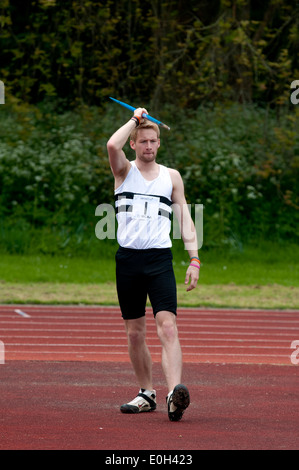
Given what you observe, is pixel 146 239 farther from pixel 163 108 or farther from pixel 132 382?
pixel 163 108

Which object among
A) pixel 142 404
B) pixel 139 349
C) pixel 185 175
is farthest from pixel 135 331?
pixel 185 175

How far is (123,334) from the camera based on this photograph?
38.5 ft

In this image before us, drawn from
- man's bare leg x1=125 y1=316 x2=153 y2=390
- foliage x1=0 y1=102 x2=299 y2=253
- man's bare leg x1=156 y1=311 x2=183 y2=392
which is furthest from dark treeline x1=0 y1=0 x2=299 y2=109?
man's bare leg x1=156 y1=311 x2=183 y2=392

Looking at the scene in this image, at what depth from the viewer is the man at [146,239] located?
21.7 ft

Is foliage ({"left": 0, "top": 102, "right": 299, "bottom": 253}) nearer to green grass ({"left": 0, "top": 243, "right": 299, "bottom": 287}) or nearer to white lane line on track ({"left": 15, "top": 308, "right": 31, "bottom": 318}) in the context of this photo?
green grass ({"left": 0, "top": 243, "right": 299, "bottom": 287})

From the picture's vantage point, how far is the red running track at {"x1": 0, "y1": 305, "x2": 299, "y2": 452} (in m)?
6.04

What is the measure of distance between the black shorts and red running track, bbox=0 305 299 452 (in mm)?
738

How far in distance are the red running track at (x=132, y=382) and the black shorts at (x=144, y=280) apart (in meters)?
0.74

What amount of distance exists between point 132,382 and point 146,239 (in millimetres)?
2062

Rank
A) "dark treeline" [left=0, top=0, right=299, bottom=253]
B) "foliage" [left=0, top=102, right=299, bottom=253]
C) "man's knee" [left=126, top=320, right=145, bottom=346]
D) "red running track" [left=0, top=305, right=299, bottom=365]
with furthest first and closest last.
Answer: "dark treeline" [left=0, top=0, right=299, bottom=253] < "foliage" [left=0, top=102, right=299, bottom=253] < "red running track" [left=0, top=305, right=299, bottom=365] < "man's knee" [left=126, top=320, right=145, bottom=346]

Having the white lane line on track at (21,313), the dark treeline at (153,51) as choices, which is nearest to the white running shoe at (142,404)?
the white lane line on track at (21,313)

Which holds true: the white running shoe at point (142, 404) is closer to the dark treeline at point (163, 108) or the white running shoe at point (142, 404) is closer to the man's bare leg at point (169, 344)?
the man's bare leg at point (169, 344)
